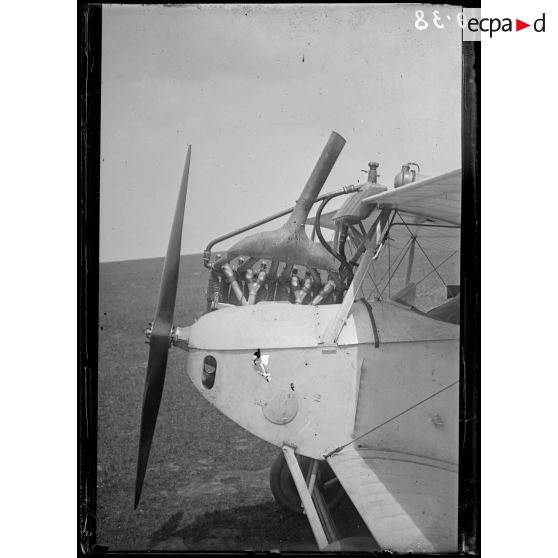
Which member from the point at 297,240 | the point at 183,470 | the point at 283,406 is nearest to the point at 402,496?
the point at 283,406

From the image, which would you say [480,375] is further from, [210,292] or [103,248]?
[103,248]

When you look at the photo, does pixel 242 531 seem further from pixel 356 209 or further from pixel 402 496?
pixel 356 209

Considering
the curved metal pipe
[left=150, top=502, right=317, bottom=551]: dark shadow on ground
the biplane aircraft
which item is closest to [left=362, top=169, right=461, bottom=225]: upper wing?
the biplane aircraft

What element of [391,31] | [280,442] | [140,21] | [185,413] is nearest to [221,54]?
[140,21]

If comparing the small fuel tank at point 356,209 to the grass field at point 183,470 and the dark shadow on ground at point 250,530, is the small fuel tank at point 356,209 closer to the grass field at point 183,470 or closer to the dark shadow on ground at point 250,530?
the grass field at point 183,470

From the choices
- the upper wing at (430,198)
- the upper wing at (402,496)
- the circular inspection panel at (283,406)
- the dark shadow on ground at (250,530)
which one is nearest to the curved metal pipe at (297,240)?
the upper wing at (430,198)
